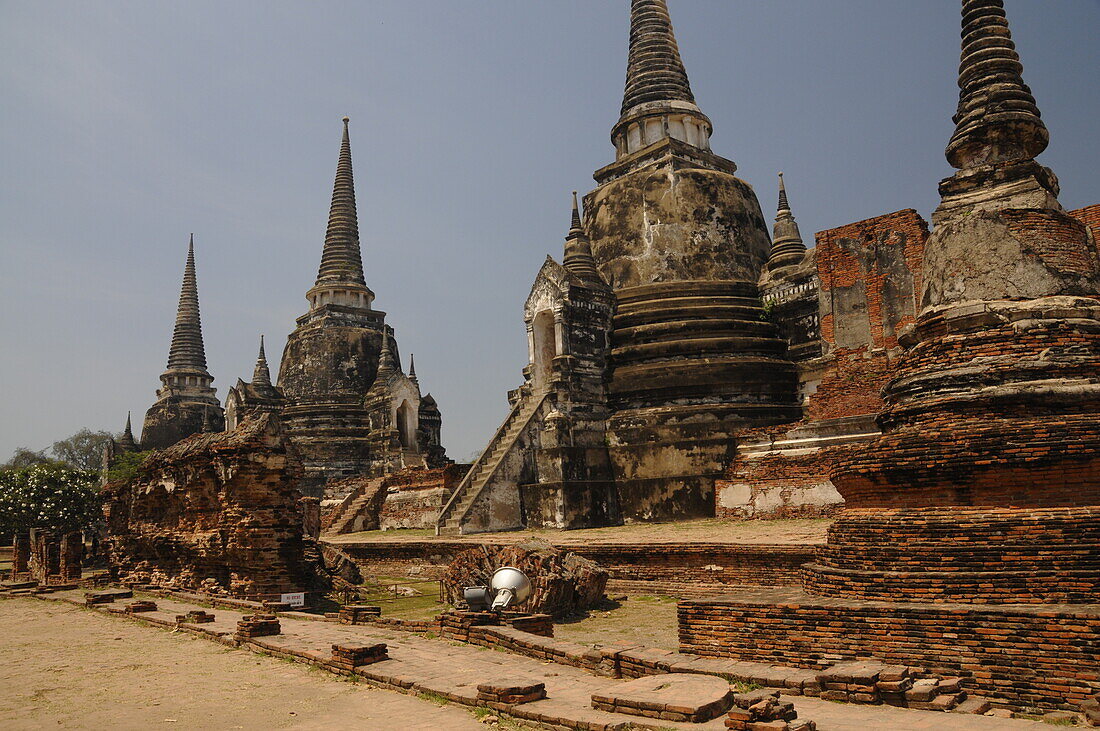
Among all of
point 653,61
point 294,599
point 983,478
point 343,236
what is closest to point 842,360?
point 983,478

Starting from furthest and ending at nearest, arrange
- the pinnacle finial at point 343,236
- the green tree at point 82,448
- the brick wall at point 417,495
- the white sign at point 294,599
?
1. the green tree at point 82,448
2. the pinnacle finial at point 343,236
3. the brick wall at point 417,495
4. the white sign at point 294,599

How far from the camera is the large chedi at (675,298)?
731 inches

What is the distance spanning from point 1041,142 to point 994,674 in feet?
18.1

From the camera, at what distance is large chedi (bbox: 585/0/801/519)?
1858 cm

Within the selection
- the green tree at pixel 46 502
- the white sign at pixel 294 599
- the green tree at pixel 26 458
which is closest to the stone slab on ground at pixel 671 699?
the white sign at pixel 294 599

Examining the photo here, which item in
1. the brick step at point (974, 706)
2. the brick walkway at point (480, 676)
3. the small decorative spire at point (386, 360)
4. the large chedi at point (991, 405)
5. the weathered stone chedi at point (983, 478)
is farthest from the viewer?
the small decorative spire at point (386, 360)

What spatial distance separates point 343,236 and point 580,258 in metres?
17.2

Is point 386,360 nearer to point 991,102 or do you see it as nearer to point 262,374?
point 262,374

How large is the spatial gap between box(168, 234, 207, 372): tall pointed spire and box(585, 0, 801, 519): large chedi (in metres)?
28.3

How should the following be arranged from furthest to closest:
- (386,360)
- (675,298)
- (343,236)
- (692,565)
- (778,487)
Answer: (343,236) < (386,360) < (675,298) < (778,487) < (692,565)

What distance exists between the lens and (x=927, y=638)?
20.8 ft

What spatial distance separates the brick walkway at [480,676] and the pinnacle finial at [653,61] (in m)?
18.5

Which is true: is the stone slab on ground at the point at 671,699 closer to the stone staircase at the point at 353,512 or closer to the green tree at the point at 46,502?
the stone staircase at the point at 353,512

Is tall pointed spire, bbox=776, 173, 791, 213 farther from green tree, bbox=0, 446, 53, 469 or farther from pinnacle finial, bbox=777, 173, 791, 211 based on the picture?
green tree, bbox=0, 446, 53, 469
